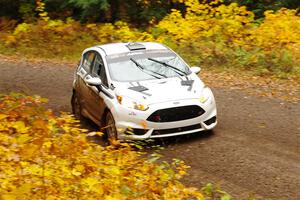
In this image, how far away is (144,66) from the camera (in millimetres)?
10977

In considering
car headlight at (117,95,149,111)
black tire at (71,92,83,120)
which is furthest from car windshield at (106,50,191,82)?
black tire at (71,92,83,120)

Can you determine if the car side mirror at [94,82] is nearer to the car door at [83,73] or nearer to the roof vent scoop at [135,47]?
the car door at [83,73]

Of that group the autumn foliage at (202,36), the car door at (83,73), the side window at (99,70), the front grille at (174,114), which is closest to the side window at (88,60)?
the car door at (83,73)

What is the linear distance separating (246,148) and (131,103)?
7.84ft

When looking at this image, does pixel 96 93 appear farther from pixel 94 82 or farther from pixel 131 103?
pixel 131 103

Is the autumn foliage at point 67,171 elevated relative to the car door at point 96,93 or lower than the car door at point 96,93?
elevated

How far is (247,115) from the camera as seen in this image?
466 inches

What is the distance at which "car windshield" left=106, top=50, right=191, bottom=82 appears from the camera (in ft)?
35.1

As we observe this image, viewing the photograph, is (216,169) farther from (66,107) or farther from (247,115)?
(66,107)

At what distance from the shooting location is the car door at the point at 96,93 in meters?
10.8

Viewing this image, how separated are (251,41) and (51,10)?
35.6 feet

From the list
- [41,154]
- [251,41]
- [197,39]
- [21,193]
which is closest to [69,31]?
[197,39]

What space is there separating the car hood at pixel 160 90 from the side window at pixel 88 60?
5.84ft

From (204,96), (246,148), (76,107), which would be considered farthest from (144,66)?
(246,148)
